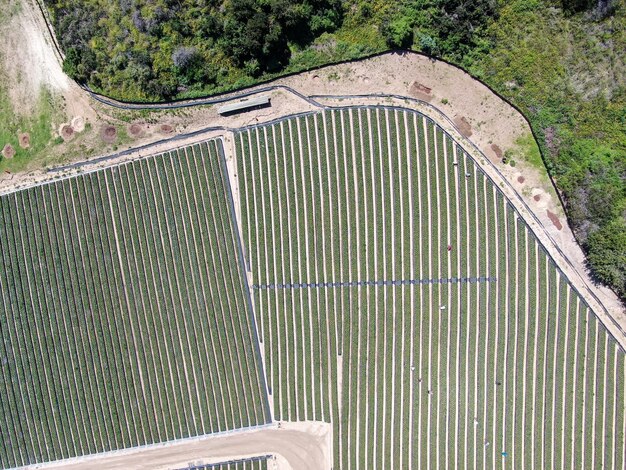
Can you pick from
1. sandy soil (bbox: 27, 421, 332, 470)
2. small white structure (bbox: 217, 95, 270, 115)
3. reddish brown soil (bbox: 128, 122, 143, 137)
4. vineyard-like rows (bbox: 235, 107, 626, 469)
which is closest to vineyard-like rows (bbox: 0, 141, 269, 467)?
sandy soil (bbox: 27, 421, 332, 470)

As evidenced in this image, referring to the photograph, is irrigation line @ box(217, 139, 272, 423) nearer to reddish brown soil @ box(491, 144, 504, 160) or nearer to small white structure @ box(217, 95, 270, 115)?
small white structure @ box(217, 95, 270, 115)

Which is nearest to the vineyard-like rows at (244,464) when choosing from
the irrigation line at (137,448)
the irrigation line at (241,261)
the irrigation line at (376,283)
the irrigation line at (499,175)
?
the irrigation line at (137,448)

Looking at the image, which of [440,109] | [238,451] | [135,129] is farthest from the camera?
[135,129]

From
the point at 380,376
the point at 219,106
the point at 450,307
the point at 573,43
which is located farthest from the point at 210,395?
the point at 573,43

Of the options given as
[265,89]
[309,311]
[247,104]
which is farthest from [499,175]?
[247,104]

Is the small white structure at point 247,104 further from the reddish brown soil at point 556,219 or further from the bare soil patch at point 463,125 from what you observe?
the reddish brown soil at point 556,219

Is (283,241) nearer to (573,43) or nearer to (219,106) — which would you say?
(219,106)

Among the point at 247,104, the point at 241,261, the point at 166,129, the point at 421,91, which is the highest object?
the point at 166,129

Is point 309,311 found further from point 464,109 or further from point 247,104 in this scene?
point 464,109
